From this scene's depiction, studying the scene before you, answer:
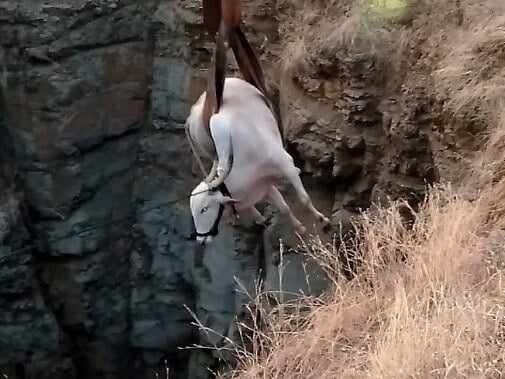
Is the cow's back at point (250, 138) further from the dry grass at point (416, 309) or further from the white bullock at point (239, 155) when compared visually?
the dry grass at point (416, 309)

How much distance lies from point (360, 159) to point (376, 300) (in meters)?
1.26

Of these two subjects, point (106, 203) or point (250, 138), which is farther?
point (106, 203)

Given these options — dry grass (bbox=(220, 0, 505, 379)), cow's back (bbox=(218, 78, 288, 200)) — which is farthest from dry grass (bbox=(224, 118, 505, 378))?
cow's back (bbox=(218, 78, 288, 200))

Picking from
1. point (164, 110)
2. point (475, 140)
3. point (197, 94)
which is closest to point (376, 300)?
point (475, 140)

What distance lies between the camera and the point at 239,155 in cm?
234

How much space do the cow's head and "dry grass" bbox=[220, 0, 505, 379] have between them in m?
0.39

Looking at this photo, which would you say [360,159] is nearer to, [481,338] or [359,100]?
[359,100]

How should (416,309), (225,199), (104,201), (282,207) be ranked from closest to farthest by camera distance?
(416,309)
(225,199)
(282,207)
(104,201)

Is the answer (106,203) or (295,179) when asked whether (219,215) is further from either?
(106,203)

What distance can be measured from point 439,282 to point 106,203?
3206 mm

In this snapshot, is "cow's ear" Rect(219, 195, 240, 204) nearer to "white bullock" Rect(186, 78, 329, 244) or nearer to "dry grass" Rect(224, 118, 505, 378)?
"white bullock" Rect(186, 78, 329, 244)

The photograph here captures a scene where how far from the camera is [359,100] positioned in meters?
3.53

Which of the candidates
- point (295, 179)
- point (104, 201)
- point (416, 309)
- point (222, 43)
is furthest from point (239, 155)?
point (104, 201)

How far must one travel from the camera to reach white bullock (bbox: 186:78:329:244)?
91.7 inches
